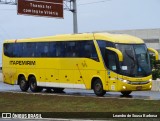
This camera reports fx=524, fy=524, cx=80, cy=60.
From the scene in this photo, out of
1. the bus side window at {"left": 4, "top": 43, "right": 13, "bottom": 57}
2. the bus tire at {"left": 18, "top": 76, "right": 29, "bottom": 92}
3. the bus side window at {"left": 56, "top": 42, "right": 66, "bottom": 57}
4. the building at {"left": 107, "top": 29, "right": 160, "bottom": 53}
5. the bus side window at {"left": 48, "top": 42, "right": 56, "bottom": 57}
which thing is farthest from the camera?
the building at {"left": 107, "top": 29, "right": 160, "bottom": 53}

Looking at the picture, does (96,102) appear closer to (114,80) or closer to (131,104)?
(131,104)

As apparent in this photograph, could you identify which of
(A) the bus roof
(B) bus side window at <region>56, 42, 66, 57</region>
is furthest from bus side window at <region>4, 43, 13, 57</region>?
(B) bus side window at <region>56, 42, 66, 57</region>

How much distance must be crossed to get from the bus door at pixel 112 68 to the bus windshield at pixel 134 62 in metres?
0.33

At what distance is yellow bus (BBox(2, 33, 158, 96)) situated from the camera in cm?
2662

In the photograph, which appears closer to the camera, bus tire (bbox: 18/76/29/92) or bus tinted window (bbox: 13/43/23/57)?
bus tire (bbox: 18/76/29/92)

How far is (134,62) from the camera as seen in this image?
26797 millimetres

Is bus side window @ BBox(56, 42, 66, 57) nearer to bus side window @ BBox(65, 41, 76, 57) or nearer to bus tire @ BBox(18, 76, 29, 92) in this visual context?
bus side window @ BBox(65, 41, 76, 57)

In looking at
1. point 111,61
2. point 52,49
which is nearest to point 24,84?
point 52,49

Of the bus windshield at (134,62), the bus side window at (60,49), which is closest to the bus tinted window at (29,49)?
the bus side window at (60,49)

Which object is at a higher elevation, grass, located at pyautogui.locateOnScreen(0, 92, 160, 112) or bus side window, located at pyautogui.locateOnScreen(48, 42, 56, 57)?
bus side window, located at pyautogui.locateOnScreen(48, 42, 56, 57)

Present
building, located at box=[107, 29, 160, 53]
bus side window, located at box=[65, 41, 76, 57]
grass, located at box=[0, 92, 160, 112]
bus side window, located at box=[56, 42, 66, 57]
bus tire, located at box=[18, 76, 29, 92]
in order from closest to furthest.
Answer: grass, located at box=[0, 92, 160, 112]
bus side window, located at box=[65, 41, 76, 57]
bus side window, located at box=[56, 42, 66, 57]
bus tire, located at box=[18, 76, 29, 92]
building, located at box=[107, 29, 160, 53]

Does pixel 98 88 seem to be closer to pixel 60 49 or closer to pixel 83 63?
pixel 83 63

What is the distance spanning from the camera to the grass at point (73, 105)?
1983 cm

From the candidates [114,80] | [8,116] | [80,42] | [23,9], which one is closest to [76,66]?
[80,42]
